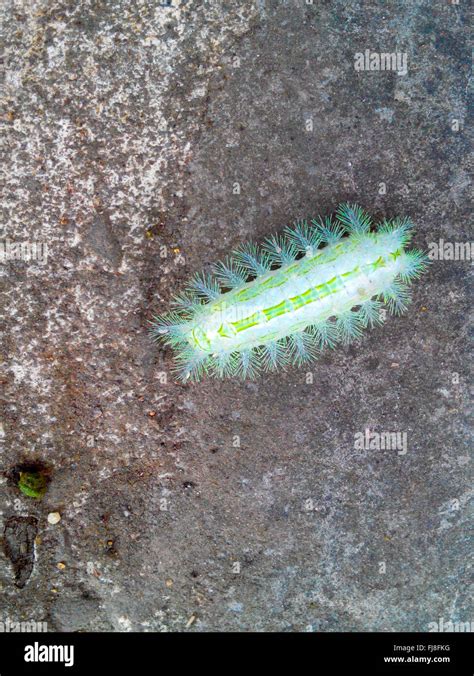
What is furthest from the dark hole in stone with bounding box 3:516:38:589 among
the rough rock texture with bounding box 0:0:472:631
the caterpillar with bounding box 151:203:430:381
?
the caterpillar with bounding box 151:203:430:381

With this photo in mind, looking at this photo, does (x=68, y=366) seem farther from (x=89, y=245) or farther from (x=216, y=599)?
(x=216, y=599)

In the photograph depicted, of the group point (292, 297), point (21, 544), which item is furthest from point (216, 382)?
point (21, 544)

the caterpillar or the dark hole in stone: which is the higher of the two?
the caterpillar

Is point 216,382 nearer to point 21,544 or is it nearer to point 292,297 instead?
point 292,297

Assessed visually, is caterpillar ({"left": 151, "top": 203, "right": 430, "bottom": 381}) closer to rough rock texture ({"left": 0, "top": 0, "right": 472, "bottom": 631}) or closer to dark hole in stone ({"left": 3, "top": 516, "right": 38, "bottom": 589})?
rough rock texture ({"left": 0, "top": 0, "right": 472, "bottom": 631})

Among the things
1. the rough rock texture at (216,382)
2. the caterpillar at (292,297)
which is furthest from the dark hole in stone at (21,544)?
the caterpillar at (292,297)
